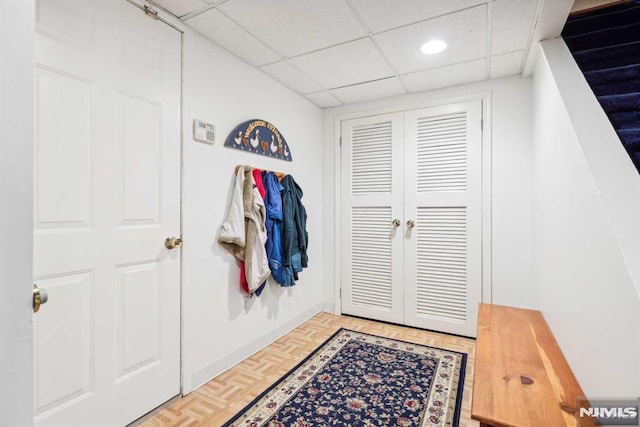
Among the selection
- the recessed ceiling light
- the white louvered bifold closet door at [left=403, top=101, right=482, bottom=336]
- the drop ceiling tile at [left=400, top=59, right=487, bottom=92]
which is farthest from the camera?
the white louvered bifold closet door at [left=403, top=101, right=482, bottom=336]

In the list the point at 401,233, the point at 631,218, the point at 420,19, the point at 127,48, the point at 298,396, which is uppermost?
the point at 420,19

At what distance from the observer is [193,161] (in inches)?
75.3

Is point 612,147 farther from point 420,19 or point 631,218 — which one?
point 420,19

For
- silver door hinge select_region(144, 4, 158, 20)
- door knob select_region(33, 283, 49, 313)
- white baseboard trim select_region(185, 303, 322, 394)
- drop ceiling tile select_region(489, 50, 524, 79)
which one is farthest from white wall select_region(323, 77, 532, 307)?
door knob select_region(33, 283, 49, 313)

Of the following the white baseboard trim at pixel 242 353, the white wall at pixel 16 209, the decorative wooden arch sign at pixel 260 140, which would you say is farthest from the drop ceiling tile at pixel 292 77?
the white baseboard trim at pixel 242 353

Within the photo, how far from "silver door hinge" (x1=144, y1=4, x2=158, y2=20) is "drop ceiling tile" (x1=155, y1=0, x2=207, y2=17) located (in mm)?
56

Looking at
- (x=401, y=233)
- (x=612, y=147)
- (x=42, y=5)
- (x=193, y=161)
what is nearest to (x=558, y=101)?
(x=612, y=147)

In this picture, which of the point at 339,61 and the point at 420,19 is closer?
the point at 420,19

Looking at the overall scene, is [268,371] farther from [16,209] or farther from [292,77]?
[292,77]

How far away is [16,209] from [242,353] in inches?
78.7

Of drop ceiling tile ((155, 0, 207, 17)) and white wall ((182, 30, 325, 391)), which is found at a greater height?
drop ceiling tile ((155, 0, 207, 17))

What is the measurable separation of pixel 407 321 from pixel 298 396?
58.7 inches

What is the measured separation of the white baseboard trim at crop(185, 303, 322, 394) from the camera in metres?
1.95

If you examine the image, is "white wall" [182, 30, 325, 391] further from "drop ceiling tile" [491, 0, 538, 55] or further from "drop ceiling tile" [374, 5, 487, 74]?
"drop ceiling tile" [491, 0, 538, 55]
